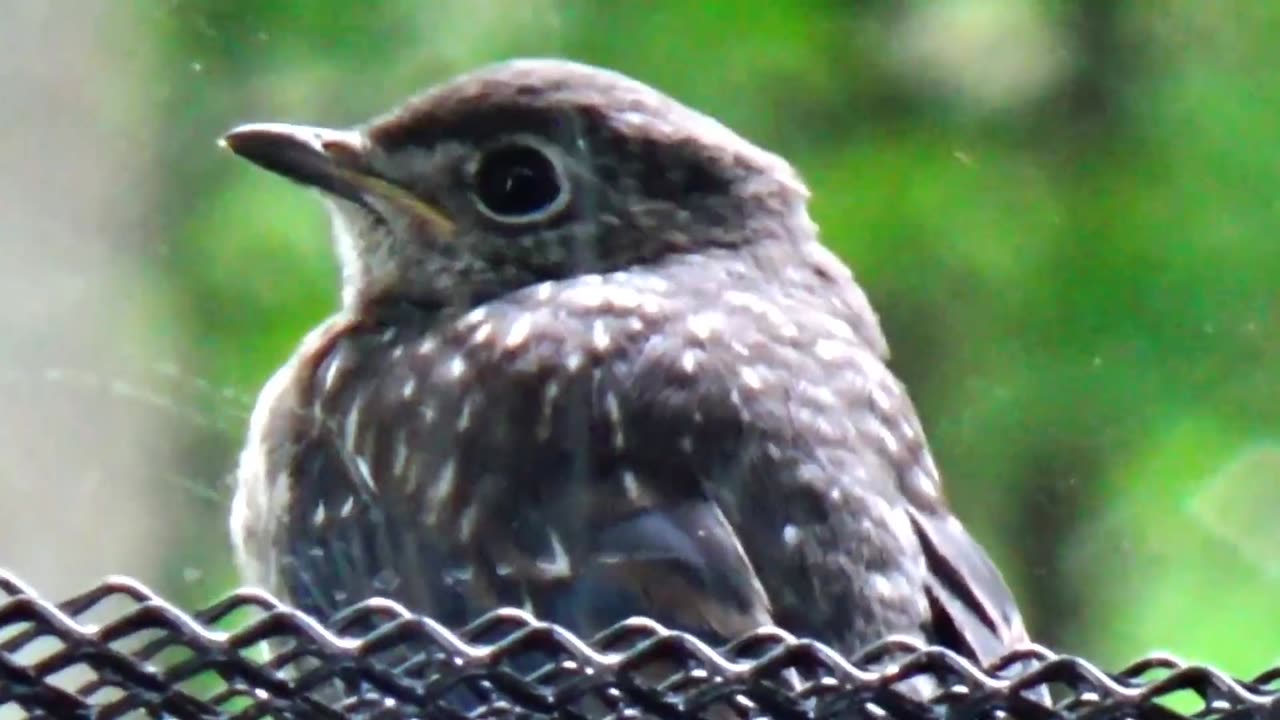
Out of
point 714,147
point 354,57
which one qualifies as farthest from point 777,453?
point 354,57

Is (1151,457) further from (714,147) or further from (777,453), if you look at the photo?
(777,453)

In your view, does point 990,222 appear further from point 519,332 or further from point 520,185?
point 519,332

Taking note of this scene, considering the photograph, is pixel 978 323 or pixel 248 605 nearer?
pixel 248 605

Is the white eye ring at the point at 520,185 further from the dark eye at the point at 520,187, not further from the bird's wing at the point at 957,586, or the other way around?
the bird's wing at the point at 957,586

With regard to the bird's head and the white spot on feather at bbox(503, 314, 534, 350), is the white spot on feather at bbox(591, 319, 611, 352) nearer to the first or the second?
the white spot on feather at bbox(503, 314, 534, 350)

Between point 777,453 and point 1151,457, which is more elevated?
point 1151,457

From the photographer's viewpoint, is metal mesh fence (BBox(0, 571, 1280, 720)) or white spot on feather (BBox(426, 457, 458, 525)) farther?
white spot on feather (BBox(426, 457, 458, 525))

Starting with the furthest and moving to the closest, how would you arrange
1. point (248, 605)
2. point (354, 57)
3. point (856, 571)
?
1. point (354, 57)
2. point (856, 571)
3. point (248, 605)

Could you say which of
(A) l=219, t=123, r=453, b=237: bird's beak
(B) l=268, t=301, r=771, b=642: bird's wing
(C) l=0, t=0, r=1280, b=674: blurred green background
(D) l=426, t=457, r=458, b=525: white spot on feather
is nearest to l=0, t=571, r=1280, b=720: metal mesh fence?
(B) l=268, t=301, r=771, b=642: bird's wing
